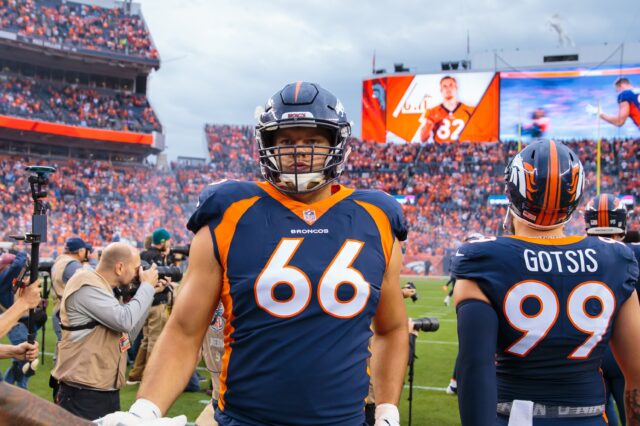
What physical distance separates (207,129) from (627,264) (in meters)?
45.2

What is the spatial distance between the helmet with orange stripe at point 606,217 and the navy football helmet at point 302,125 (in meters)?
2.69

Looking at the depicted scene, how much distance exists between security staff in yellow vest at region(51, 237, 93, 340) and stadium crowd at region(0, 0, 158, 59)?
1205 inches

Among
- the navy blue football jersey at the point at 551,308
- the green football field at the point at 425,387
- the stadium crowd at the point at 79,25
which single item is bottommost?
the green football field at the point at 425,387

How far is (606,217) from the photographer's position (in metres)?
4.38

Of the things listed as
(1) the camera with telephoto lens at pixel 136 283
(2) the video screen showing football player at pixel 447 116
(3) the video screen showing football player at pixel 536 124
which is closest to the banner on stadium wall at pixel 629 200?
(3) the video screen showing football player at pixel 536 124

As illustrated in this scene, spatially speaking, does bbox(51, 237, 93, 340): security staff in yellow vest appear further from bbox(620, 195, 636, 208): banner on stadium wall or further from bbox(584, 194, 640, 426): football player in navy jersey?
bbox(620, 195, 636, 208): banner on stadium wall

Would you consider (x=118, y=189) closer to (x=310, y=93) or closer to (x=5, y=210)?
(x=5, y=210)

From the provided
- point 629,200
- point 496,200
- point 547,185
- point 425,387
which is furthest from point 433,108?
point 547,185

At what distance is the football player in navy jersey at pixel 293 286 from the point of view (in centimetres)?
204

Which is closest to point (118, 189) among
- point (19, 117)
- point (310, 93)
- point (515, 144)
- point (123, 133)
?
point (123, 133)

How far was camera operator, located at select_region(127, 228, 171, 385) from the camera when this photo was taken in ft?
25.4

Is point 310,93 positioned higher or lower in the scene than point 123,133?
lower

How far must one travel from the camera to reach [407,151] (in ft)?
133

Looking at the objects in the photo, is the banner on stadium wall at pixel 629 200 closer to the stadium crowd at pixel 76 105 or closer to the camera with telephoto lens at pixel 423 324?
the stadium crowd at pixel 76 105
